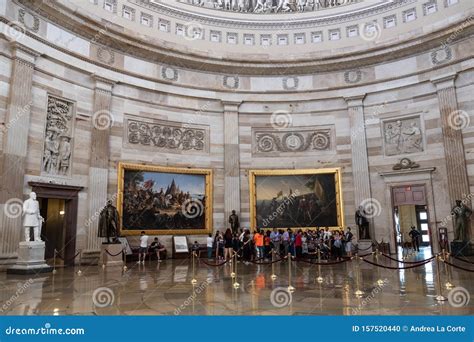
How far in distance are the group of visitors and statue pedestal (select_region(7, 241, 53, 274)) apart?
8248 mm

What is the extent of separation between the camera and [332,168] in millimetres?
23391

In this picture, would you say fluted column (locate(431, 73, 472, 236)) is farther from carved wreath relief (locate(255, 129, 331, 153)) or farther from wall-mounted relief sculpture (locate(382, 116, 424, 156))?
carved wreath relief (locate(255, 129, 331, 153))

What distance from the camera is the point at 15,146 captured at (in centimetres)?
1639

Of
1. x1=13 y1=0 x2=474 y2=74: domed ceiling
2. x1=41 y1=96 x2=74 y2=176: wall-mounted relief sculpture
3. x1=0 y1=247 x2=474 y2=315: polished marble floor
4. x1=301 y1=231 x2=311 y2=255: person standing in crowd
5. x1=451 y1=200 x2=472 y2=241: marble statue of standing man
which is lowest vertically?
x1=0 y1=247 x2=474 y2=315: polished marble floor

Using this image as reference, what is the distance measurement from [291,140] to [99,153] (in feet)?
37.8

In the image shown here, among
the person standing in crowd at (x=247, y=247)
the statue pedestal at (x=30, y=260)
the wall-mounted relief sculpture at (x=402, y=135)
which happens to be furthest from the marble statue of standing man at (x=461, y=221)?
the statue pedestal at (x=30, y=260)

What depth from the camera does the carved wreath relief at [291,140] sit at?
24.1 meters

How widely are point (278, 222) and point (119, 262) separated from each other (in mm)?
9823

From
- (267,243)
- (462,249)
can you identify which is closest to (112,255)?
(267,243)

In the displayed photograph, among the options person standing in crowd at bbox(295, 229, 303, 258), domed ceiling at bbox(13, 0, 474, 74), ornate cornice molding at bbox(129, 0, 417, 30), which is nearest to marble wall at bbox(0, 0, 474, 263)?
domed ceiling at bbox(13, 0, 474, 74)

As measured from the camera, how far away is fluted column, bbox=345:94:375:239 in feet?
74.0

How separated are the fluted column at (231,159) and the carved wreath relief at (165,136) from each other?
5.05 ft

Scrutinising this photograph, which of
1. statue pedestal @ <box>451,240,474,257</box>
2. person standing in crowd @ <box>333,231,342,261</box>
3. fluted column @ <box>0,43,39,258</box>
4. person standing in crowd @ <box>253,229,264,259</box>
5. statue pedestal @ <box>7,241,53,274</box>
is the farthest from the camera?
person standing in crowd @ <box>333,231,342,261</box>

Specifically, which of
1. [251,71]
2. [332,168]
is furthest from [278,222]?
[251,71]
